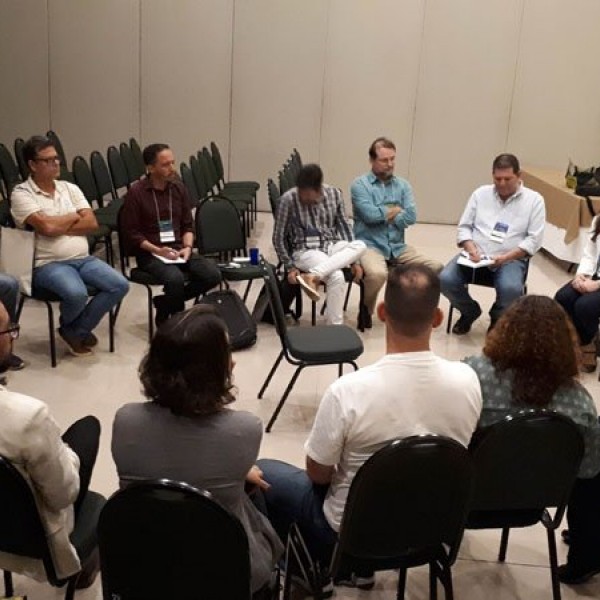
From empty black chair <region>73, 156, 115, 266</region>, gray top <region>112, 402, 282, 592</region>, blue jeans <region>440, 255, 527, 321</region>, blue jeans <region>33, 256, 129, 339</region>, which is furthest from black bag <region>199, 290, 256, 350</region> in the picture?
Result: gray top <region>112, 402, 282, 592</region>

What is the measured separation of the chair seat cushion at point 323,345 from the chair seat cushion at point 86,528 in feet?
4.70

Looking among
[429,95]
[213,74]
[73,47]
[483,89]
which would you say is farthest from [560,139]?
[73,47]

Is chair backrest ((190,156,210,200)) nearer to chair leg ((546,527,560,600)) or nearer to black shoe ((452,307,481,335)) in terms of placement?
black shoe ((452,307,481,335))

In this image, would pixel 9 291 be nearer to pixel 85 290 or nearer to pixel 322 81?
pixel 85 290

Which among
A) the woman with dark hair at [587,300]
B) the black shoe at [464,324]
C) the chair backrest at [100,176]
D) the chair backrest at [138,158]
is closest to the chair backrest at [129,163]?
the chair backrest at [138,158]

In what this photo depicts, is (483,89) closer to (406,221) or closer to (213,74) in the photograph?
(213,74)

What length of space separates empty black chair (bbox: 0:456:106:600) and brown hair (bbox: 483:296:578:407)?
4.29ft

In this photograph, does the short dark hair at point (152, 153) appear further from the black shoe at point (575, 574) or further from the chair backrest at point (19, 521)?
the black shoe at point (575, 574)

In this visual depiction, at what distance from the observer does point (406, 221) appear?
5172mm

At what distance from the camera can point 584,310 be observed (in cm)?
433

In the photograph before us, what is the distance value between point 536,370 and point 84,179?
5.08m

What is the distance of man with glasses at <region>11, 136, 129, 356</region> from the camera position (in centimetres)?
409

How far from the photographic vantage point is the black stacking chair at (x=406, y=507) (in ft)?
5.63

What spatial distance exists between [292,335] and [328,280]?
50.4 inches
